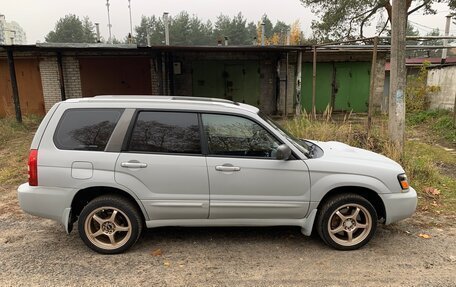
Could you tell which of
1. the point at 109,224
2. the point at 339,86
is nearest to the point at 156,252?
the point at 109,224

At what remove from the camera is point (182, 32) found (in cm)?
6869

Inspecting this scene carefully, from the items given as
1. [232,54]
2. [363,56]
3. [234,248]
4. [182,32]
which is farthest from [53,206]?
[182,32]

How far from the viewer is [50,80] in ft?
44.8

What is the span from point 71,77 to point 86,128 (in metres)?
11.5

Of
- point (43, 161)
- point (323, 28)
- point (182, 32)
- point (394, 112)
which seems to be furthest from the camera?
point (182, 32)

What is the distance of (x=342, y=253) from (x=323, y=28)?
81.6 ft

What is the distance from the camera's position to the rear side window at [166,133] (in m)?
3.58

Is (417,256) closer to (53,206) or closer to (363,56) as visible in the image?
(53,206)

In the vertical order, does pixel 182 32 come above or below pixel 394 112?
above

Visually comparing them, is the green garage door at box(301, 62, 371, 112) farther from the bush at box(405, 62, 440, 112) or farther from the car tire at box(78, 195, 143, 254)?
the car tire at box(78, 195, 143, 254)

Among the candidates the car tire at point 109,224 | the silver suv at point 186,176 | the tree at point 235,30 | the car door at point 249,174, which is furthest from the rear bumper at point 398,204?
the tree at point 235,30

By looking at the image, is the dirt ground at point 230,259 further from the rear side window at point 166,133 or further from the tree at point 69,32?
the tree at point 69,32

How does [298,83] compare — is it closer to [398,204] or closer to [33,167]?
[398,204]

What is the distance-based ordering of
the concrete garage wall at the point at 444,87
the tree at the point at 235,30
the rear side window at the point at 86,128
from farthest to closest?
the tree at the point at 235,30 < the concrete garage wall at the point at 444,87 < the rear side window at the point at 86,128
